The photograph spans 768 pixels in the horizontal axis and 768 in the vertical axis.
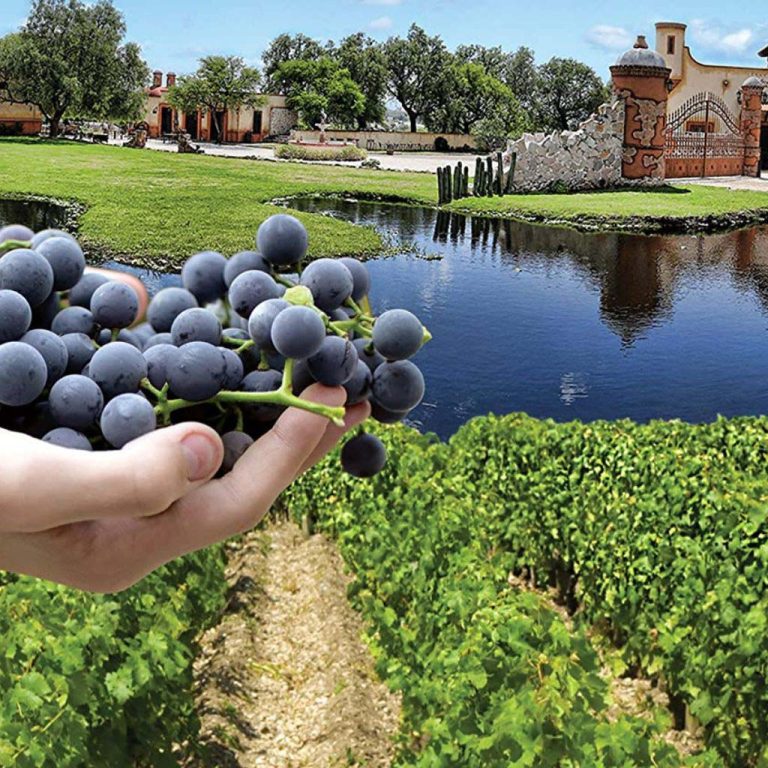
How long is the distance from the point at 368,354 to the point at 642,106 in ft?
Answer: 111

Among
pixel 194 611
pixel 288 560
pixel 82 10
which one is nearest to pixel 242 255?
pixel 194 611

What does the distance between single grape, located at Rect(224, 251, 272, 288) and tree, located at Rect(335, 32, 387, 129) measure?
7039cm

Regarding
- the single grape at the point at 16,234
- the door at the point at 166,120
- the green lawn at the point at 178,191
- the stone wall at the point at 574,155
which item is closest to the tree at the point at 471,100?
the door at the point at 166,120

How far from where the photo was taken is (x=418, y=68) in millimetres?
71125

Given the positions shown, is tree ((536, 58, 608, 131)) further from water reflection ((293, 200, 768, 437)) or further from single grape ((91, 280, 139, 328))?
single grape ((91, 280, 139, 328))

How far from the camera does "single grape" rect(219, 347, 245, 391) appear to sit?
1.79 metres

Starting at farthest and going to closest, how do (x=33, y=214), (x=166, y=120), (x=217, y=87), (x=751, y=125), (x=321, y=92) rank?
(x=166, y=120)
(x=321, y=92)
(x=217, y=87)
(x=751, y=125)
(x=33, y=214)

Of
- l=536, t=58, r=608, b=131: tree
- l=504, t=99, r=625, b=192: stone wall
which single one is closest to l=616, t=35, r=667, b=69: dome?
l=504, t=99, r=625, b=192: stone wall

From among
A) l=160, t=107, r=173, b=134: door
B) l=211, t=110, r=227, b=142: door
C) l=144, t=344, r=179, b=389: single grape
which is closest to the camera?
l=144, t=344, r=179, b=389: single grape

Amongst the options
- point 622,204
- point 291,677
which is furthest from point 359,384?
point 622,204

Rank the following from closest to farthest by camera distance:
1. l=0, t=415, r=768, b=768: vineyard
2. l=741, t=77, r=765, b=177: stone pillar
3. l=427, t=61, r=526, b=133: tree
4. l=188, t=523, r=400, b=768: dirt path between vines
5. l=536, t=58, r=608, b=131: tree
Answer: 1. l=0, t=415, r=768, b=768: vineyard
2. l=188, t=523, r=400, b=768: dirt path between vines
3. l=741, t=77, r=765, b=177: stone pillar
4. l=427, t=61, r=526, b=133: tree
5. l=536, t=58, r=608, b=131: tree

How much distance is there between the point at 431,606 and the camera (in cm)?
545

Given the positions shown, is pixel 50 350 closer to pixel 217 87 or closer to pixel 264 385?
pixel 264 385

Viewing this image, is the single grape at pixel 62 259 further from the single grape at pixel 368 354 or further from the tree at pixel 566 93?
the tree at pixel 566 93
